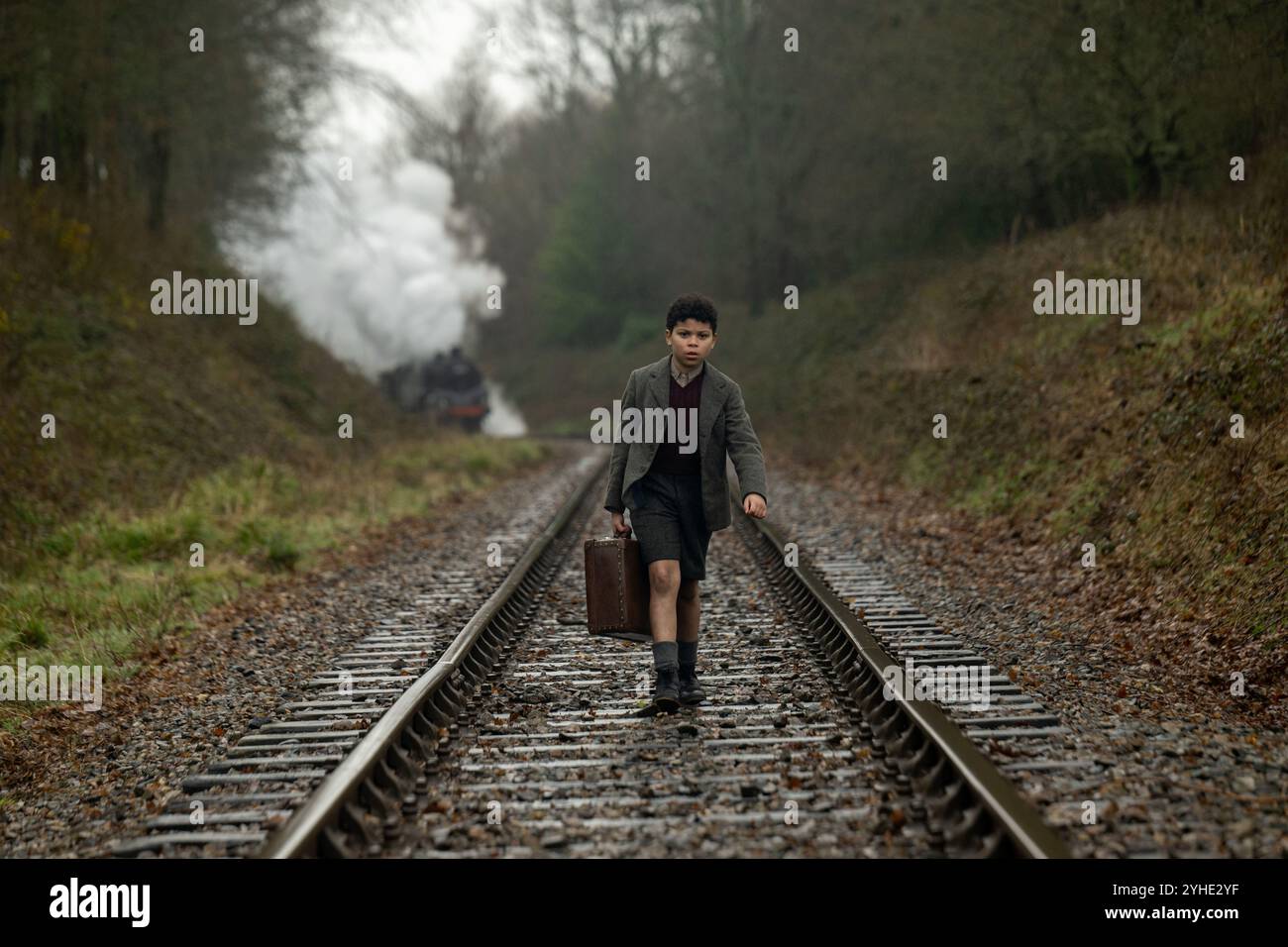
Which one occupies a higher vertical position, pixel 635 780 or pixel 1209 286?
pixel 1209 286

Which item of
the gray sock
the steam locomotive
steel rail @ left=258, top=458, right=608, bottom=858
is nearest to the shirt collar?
the gray sock

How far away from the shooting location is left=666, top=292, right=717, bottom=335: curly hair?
6.26m

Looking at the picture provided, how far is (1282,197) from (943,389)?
6.87 m

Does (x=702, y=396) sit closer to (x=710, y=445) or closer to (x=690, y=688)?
(x=710, y=445)

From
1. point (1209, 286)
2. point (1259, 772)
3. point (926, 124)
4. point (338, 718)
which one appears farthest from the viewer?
point (926, 124)

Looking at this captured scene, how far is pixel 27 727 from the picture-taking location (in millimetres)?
6715

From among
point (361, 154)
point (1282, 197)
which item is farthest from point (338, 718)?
point (361, 154)

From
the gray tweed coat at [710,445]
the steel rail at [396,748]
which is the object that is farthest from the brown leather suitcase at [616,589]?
the steel rail at [396,748]

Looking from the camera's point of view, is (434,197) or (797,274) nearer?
(797,274)

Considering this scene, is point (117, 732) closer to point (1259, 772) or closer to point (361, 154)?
point (1259, 772)

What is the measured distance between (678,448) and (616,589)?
850mm

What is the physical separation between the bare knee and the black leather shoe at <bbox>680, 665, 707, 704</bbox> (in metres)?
0.46
